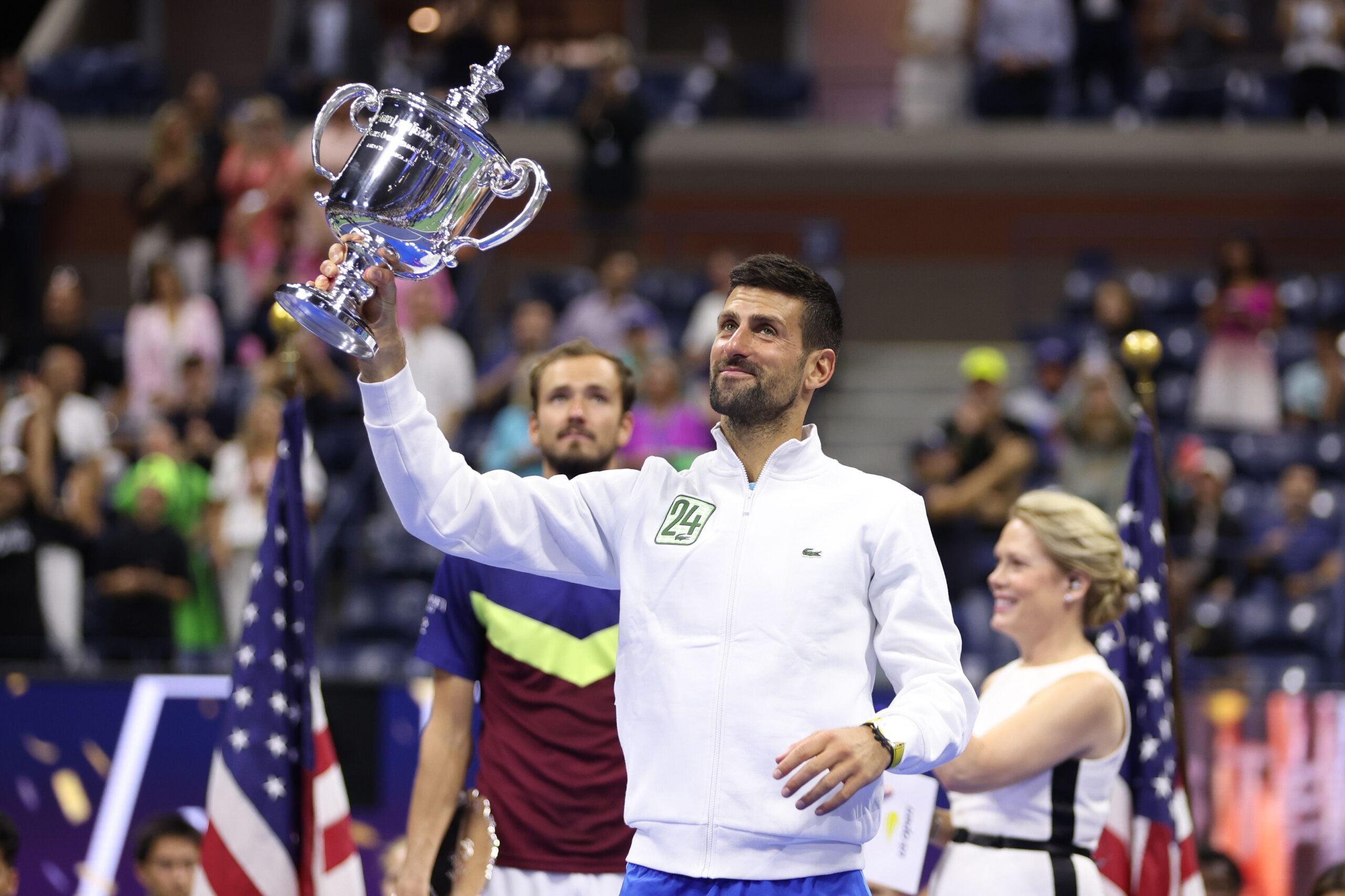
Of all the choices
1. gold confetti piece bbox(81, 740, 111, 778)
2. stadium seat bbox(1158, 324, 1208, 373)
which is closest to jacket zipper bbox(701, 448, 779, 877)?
gold confetti piece bbox(81, 740, 111, 778)

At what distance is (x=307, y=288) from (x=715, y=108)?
12935 millimetres

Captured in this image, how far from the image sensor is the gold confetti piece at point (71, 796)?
6898mm

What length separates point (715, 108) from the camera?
51.3 feet

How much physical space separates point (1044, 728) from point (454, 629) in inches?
60.0

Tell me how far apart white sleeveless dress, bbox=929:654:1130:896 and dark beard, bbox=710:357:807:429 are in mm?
1334

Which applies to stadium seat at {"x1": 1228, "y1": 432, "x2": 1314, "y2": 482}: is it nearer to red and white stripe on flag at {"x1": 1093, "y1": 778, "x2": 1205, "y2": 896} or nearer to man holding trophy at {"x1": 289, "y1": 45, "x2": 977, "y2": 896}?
red and white stripe on flag at {"x1": 1093, "y1": 778, "x2": 1205, "y2": 896}

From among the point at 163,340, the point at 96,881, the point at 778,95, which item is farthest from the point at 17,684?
the point at 778,95

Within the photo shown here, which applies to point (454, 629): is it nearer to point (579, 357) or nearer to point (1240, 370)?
point (579, 357)

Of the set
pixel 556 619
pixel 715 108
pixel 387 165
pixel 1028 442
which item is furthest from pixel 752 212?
pixel 387 165

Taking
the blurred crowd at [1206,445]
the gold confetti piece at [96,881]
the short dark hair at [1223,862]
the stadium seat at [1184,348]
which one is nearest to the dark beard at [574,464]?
the short dark hair at [1223,862]

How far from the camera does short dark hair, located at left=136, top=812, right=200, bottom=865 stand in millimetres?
5641

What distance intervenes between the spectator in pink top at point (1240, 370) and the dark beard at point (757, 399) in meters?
8.65

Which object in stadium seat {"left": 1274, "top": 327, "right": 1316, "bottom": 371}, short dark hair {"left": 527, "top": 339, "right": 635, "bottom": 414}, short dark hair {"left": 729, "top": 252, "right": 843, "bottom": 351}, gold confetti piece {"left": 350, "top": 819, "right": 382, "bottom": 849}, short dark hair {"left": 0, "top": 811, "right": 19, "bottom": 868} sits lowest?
gold confetti piece {"left": 350, "top": 819, "right": 382, "bottom": 849}

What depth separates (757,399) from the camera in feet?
10.9
